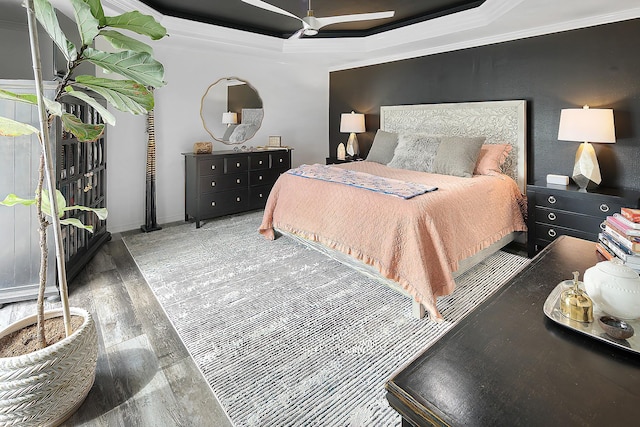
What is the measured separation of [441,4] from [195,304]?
3802 mm

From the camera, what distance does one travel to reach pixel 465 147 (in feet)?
11.6

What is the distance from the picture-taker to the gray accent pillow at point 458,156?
11.3 ft

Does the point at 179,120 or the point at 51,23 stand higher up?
the point at 179,120

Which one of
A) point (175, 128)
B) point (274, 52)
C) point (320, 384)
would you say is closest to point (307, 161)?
point (274, 52)

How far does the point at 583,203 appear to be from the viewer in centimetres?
288

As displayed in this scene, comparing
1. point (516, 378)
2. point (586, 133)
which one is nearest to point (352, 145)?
point (586, 133)

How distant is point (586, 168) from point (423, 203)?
5.84ft

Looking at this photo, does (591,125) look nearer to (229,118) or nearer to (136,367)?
(136,367)

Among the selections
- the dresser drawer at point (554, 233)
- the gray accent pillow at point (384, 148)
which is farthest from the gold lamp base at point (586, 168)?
the gray accent pillow at point (384, 148)

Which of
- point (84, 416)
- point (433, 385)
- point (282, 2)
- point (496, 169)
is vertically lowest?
point (84, 416)

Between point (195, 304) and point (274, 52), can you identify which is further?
point (274, 52)

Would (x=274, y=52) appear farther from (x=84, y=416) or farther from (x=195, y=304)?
(x=84, y=416)

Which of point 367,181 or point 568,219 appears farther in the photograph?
point 367,181

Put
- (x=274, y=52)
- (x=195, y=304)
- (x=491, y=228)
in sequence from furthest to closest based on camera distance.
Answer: (x=274, y=52) < (x=491, y=228) < (x=195, y=304)
